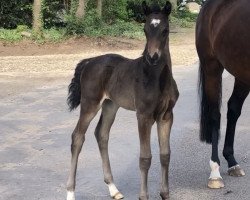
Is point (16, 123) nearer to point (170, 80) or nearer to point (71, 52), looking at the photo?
point (170, 80)

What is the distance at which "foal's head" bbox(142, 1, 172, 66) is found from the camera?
3654 mm

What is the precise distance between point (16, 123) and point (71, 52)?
422 inches

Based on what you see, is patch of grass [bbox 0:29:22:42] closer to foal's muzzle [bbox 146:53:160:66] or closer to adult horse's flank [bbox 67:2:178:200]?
adult horse's flank [bbox 67:2:178:200]

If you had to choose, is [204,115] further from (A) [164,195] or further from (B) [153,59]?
(B) [153,59]

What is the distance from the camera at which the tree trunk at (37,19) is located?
20.1m

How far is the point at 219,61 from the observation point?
16.5 feet

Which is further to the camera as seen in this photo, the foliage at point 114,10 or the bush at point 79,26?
the foliage at point 114,10

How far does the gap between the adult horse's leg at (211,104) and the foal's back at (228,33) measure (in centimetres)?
16

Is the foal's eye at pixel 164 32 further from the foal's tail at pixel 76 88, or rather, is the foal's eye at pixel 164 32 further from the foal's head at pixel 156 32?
the foal's tail at pixel 76 88

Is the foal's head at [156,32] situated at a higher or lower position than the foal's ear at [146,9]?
lower

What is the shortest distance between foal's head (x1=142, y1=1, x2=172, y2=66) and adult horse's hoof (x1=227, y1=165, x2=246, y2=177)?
185 cm

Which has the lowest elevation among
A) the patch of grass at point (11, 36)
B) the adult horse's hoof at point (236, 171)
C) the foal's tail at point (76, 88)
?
the patch of grass at point (11, 36)

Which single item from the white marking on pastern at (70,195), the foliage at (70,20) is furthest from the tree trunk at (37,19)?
the white marking on pastern at (70,195)

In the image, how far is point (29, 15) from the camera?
26.1 m
